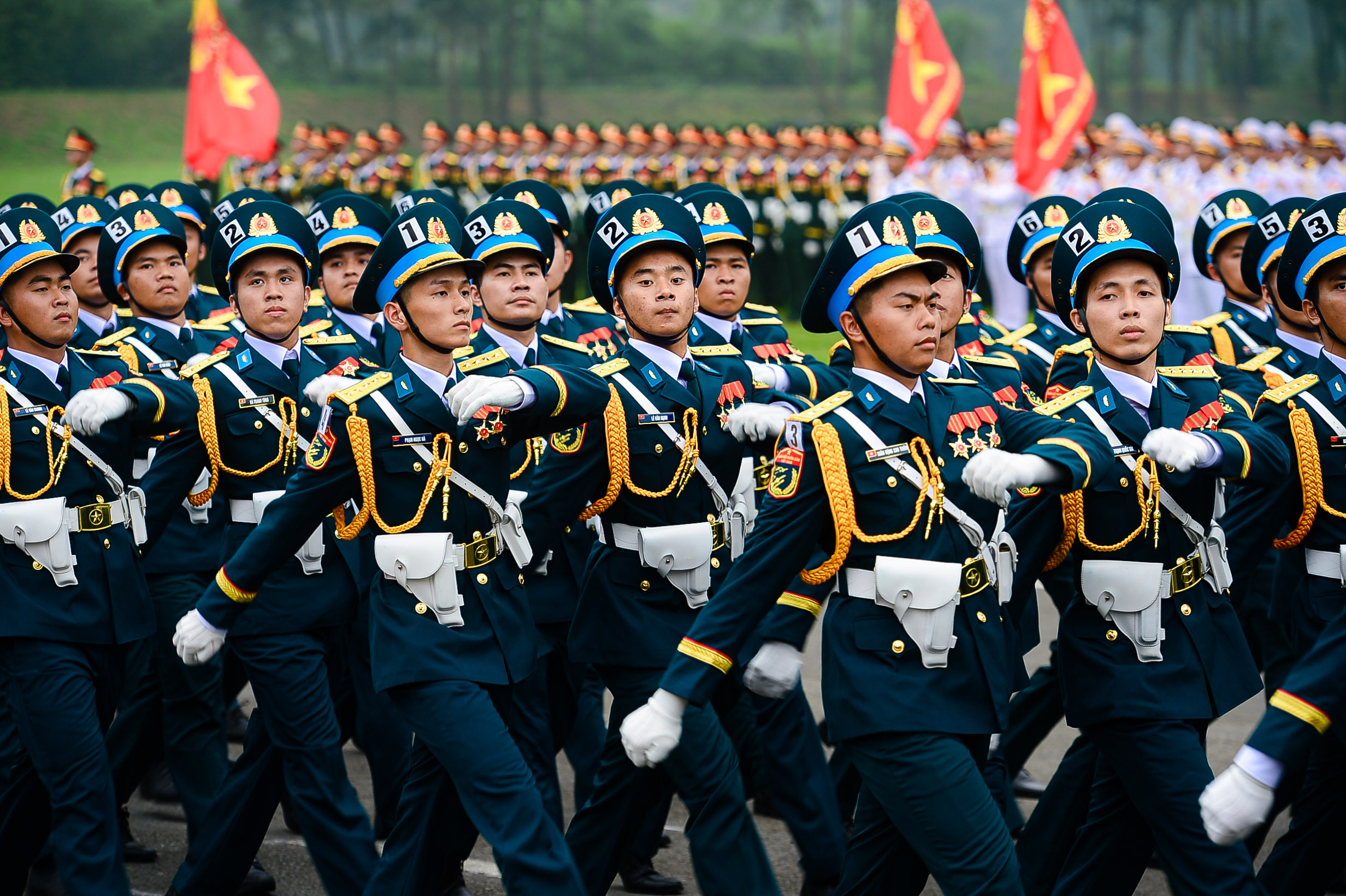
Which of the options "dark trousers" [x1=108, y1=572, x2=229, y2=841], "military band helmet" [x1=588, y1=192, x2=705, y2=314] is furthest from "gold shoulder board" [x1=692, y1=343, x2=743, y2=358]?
"dark trousers" [x1=108, y1=572, x2=229, y2=841]

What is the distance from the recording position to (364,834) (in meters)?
5.05

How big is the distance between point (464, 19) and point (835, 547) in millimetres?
36260

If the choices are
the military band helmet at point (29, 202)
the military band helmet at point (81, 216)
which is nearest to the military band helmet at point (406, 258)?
the military band helmet at point (81, 216)

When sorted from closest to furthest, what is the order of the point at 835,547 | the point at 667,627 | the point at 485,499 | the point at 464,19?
1. the point at 835,547
2. the point at 485,499
3. the point at 667,627
4. the point at 464,19

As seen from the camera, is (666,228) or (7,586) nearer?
(7,586)

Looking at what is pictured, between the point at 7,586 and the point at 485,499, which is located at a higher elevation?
the point at 485,499

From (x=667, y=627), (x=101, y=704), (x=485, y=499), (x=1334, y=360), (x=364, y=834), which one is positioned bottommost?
(x=364, y=834)

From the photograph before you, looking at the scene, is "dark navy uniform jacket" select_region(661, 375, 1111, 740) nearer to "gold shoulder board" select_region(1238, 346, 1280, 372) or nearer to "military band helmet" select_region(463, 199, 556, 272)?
"gold shoulder board" select_region(1238, 346, 1280, 372)

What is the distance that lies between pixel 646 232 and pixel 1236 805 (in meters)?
2.64

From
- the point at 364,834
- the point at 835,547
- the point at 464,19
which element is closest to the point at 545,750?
the point at 364,834

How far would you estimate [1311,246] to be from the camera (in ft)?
15.5

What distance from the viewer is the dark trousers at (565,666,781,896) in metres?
4.47

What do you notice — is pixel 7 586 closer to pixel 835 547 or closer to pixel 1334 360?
pixel 835 547

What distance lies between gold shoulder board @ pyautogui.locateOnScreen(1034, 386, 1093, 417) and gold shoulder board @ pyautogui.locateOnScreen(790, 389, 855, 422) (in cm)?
56
